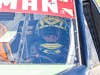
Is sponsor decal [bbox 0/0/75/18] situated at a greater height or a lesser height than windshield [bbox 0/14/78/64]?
greater

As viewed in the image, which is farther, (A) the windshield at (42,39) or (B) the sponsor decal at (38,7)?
(B) the sponsor decal at (38,7)

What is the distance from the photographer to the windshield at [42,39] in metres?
3.30

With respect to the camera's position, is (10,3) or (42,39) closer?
(42,39)

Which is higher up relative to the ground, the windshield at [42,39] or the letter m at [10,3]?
the letter m at [10,3]

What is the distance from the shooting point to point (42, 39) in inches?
136

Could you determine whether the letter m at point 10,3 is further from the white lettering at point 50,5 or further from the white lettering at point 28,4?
the white lettering at point 50,5

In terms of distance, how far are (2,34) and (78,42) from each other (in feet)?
2.51

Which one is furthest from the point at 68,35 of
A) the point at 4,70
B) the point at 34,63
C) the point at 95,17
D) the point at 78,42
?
the point at 95,17

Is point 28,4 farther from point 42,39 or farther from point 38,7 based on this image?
point 42,39

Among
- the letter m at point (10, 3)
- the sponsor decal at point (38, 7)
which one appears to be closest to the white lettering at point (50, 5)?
the sponsor decal at point (38, 7)

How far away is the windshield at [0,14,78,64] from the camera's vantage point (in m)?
3.30

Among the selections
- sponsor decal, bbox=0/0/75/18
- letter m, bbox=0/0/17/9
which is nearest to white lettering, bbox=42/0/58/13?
sponsor decal, bbox=0/0/75/18

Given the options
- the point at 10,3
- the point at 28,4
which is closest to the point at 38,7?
the point at 28,4

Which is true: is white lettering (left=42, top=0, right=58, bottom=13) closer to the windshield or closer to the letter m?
the windshield
